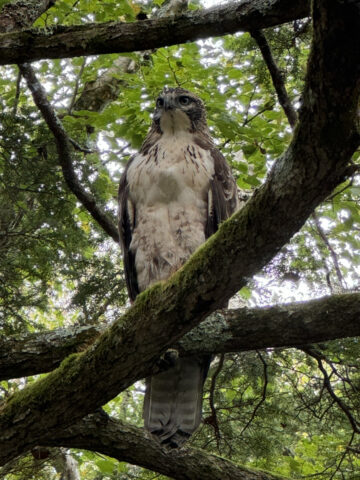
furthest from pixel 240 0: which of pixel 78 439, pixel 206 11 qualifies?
pixel 78 439

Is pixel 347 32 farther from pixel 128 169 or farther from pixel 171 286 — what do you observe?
pixel 128 169

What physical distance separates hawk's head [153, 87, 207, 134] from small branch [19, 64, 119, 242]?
3.07ft

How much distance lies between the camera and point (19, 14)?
4.16 m

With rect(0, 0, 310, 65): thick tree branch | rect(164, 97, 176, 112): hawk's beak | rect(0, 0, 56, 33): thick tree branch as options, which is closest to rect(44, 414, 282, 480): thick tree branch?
rect(0, 0, 310, 65): thick tree branch

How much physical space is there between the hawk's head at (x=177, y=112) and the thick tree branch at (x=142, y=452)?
9.07 feet

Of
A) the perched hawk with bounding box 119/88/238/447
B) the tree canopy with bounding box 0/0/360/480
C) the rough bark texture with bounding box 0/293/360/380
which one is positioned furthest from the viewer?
the perched hawk with bounding box 119/88/238/447

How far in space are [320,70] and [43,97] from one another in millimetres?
4240

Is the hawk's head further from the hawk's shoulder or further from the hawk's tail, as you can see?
the hawk's tail

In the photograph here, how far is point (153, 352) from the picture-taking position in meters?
2.78

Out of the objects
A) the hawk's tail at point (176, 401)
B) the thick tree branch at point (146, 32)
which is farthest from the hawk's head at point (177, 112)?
the hawk's tail at point (176, 401)

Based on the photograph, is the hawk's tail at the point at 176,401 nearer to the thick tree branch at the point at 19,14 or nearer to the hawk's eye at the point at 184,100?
the hawk's eye at the point at 184,100

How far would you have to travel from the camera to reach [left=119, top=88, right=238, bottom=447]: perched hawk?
434 centimetres

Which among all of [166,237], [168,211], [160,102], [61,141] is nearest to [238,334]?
[166,237]

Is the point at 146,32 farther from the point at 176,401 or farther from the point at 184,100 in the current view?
the point at 176,401
